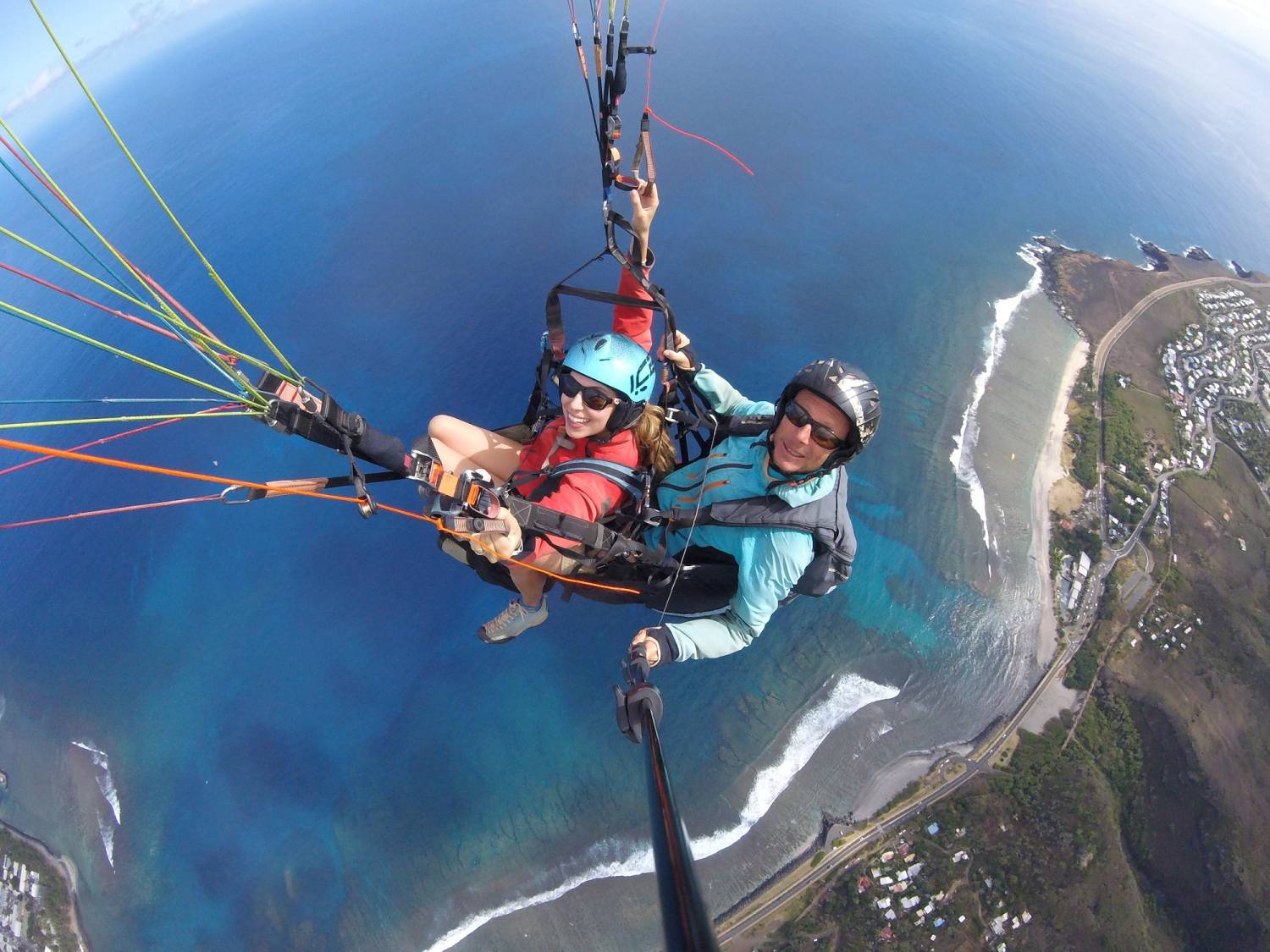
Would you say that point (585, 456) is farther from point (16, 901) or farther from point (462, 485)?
point (16, 901)

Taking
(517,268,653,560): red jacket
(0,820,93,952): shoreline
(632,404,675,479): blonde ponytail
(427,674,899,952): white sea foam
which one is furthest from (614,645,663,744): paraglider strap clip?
(0,820,93,952): shoreline

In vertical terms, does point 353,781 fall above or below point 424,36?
below

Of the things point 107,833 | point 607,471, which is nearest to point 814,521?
point 607,471

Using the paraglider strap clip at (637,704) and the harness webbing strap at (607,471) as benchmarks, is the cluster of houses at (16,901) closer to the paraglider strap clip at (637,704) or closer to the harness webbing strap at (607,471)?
the harness webbing strap at (607,471)

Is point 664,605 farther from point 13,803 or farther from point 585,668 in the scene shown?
point 13,803

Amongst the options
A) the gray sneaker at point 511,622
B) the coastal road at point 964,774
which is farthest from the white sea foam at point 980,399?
the gray sneaker at point 511,622

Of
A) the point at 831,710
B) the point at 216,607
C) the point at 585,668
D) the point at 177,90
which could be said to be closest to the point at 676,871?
the point at 585,668

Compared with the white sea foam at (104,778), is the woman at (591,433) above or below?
below
